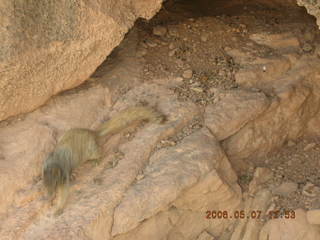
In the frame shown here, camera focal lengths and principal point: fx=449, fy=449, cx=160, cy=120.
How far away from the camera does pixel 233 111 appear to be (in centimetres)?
367

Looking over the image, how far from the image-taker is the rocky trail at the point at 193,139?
318 cm

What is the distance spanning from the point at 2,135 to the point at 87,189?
0.77 meters

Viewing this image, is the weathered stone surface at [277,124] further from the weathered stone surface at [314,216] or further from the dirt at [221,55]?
the weathered stone surface at [314,216]

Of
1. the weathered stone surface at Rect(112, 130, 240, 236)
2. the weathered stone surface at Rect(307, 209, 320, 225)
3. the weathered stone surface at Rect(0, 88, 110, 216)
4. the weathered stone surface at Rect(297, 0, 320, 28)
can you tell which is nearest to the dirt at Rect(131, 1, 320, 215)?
the weathered stone surface at Rect(307, 209, 320, 225)

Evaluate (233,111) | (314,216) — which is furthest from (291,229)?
(233,111)

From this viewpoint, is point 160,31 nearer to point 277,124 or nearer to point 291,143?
point 277,124

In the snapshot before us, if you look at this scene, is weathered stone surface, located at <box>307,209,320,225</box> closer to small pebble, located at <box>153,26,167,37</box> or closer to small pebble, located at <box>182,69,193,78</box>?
small pebble, located at <box>182,69,193,78</box>

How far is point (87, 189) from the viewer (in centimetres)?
322

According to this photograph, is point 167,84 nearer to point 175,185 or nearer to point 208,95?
point 208,95

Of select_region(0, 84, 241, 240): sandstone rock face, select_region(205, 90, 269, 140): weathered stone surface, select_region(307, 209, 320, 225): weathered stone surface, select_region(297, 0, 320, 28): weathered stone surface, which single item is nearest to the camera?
select_region(297, 0, 320, 28): weathered stone surface

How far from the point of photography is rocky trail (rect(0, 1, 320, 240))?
3.18 m

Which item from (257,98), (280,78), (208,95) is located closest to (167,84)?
(208,95)

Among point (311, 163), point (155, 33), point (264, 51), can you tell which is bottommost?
point (311, 163)

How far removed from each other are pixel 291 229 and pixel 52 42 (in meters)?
2.32
